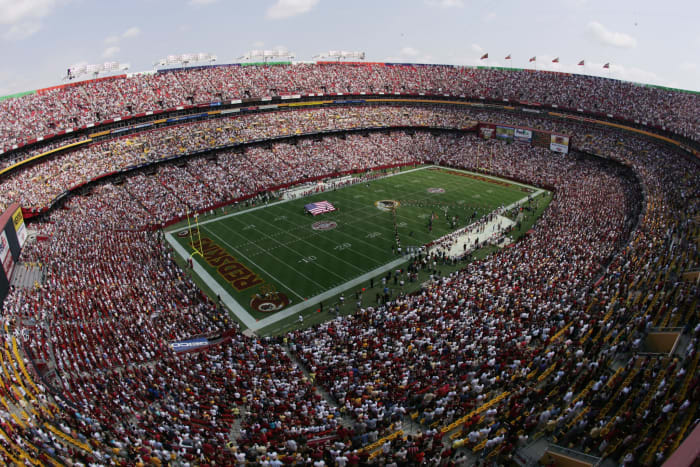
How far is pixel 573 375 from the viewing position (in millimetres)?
14898

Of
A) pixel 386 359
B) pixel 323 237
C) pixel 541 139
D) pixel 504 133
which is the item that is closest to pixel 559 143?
pixel 541 139

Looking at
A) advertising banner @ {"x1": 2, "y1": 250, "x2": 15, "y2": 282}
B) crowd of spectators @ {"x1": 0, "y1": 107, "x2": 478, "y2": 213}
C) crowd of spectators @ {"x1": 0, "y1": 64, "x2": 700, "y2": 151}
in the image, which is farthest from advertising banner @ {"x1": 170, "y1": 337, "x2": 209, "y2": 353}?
crowd of spectators @ {"x1": 0, "y1": 64, "x2": 700, "y2": 151}

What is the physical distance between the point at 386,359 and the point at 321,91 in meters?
58.6

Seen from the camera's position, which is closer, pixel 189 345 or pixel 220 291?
pixel 189 345

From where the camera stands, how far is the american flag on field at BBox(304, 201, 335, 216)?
42656mm

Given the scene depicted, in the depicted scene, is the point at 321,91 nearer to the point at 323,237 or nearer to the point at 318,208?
the point at 318,208

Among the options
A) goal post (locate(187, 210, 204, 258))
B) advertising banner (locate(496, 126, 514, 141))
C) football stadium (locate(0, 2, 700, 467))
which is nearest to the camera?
football stadium (locate(0, 2, 700, 467))

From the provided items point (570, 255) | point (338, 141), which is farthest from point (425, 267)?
point (338, 141)

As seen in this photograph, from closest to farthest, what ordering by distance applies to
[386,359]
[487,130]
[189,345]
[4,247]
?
1. [386,359]
2. [189,345]
3. [4,247]
4. [487,130]

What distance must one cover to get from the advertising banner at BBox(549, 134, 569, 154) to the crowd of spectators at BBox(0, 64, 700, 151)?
6626mm

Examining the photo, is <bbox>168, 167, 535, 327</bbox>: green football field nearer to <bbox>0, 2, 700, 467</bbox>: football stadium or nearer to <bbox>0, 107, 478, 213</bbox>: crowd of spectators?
<bbox>0, 2, 700, 467</bbox>: football stadium

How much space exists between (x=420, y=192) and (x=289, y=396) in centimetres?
3670

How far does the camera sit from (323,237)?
37.5m

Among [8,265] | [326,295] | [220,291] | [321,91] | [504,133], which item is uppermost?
[321,91]
